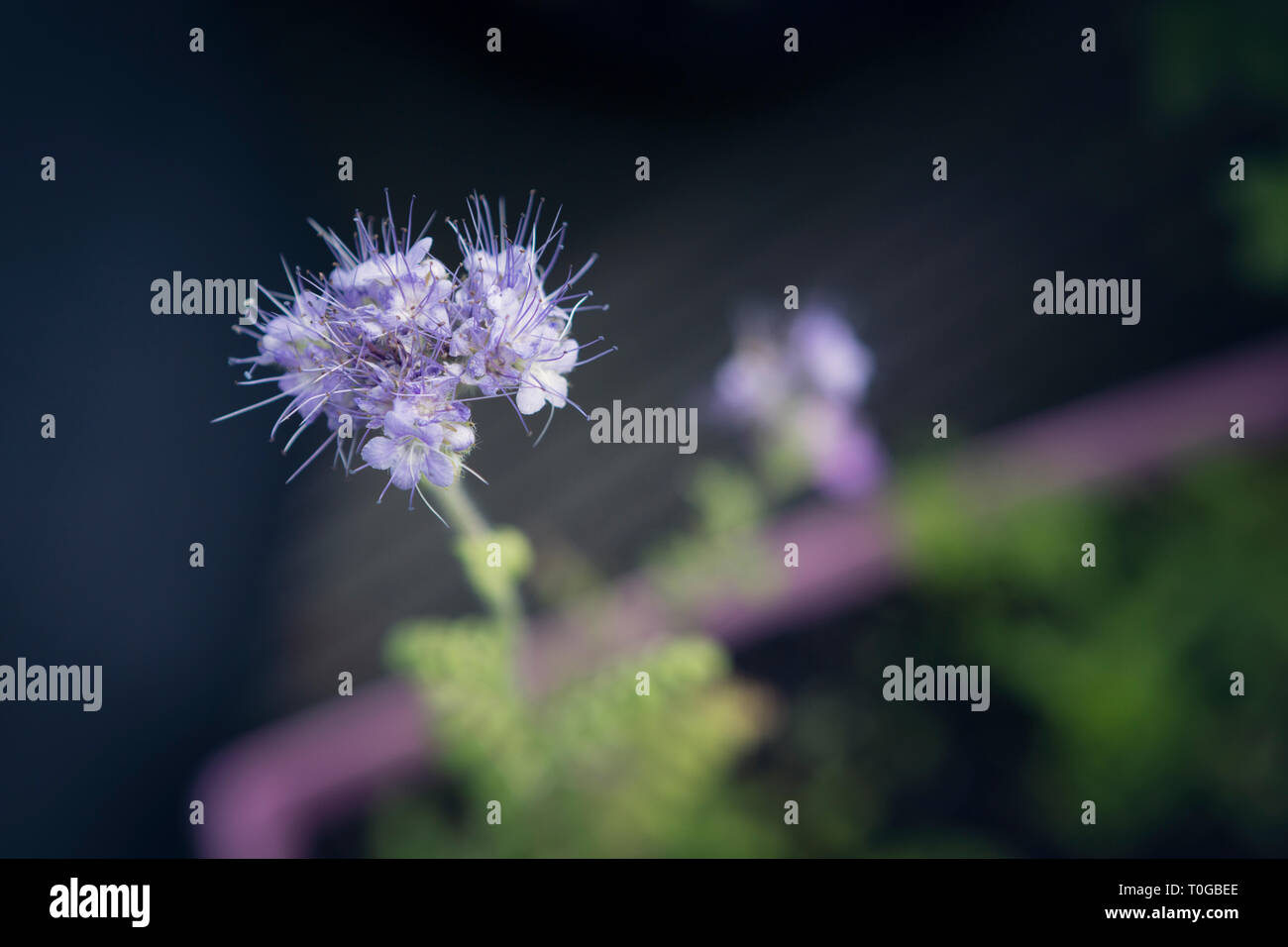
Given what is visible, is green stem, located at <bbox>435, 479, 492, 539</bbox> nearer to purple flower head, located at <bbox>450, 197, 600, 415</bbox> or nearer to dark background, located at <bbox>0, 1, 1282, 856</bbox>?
purple flower head, located at <bbox>450, 197, 600, 415</bbox>

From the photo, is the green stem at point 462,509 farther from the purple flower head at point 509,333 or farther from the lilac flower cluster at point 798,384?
the lilac flower cluster at point 798,384

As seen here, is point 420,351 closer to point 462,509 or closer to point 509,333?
point 509,333

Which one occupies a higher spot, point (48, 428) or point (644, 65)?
point (644, 65)

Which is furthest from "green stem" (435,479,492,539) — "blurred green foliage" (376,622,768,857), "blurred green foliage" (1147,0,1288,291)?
"blurred green foliage" (1147,0,1288,291)

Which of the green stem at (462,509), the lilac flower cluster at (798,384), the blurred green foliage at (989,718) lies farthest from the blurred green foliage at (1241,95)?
the green stem at (462,509)

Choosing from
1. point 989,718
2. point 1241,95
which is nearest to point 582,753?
point 989,718
